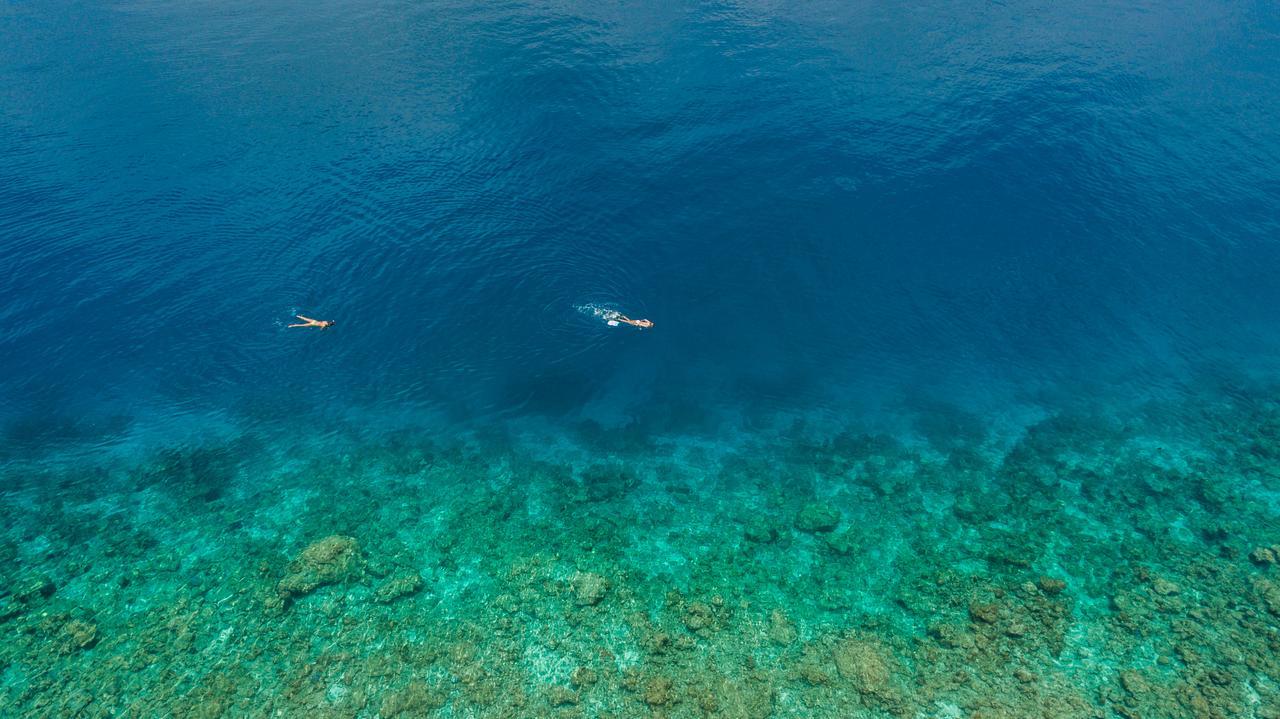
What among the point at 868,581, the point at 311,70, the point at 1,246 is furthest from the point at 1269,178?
the point at 1,246

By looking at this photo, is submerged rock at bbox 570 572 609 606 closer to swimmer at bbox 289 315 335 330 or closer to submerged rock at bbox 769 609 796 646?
submerged rock at bbox 769 609 796 646

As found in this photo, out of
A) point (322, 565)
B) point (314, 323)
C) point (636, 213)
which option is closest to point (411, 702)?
point (322, 565)

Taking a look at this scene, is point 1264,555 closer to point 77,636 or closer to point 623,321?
point 623,321

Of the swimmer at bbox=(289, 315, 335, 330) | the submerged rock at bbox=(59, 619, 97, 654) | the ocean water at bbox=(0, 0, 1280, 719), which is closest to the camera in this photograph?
the submerged rock at bbox=(59, 619, 97, 654)

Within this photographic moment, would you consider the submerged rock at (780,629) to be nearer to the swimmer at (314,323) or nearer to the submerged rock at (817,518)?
the submerged rock at (817,518)

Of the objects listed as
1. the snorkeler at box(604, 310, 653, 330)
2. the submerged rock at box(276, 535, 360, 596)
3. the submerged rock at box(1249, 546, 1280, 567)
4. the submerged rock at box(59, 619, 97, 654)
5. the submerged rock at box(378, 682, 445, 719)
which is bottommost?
the submerged rock at box(59, 619, 97, 654)

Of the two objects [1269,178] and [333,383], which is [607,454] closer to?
[333,383]

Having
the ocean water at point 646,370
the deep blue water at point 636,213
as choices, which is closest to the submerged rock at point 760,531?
the ocean water at point 646,370

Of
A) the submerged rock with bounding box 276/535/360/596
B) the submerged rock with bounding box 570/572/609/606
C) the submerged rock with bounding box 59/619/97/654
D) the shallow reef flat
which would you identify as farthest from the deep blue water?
the submerged rock with bounding box 59/619/97/654
